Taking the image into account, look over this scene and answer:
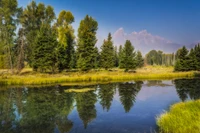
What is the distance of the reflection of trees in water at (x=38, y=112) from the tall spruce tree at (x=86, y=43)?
2414 centimetres

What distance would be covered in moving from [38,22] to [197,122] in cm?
4778

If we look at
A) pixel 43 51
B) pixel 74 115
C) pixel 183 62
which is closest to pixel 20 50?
pixel 43 51

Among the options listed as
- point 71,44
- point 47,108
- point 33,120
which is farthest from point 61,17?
point 33,120

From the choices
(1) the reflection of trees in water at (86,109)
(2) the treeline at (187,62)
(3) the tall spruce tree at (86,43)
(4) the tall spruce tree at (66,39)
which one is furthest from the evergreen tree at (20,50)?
(2) the treeline at (187,62)

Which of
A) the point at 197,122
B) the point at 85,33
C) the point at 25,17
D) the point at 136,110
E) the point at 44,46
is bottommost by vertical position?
the point at 136,110

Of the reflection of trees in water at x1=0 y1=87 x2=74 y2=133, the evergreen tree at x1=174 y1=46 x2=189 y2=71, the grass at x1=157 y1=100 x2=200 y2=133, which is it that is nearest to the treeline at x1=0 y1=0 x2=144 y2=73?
the evergreen tree at x1=174 y1=46 x2=189 y2=71

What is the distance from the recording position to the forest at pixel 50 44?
43.2 meters

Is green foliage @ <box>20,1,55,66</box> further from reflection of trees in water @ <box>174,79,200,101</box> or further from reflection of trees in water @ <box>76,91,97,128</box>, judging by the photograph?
reflection of trees in water @ <box>174,79,200,101</box>

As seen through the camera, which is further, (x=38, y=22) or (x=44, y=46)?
(x=38, y=22)

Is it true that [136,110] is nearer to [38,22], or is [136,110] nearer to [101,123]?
[101,123]

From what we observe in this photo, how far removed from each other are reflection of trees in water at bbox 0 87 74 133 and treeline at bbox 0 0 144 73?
21.7 m

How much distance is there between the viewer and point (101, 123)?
1352cm

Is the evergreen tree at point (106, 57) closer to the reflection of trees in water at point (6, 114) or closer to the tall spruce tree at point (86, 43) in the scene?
the tall spruce tree at point (86, 43)

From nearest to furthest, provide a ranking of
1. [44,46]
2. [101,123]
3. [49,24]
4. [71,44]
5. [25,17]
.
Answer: [101,123]
[44,46]
[25,17]
[49,24]
[71,44]
